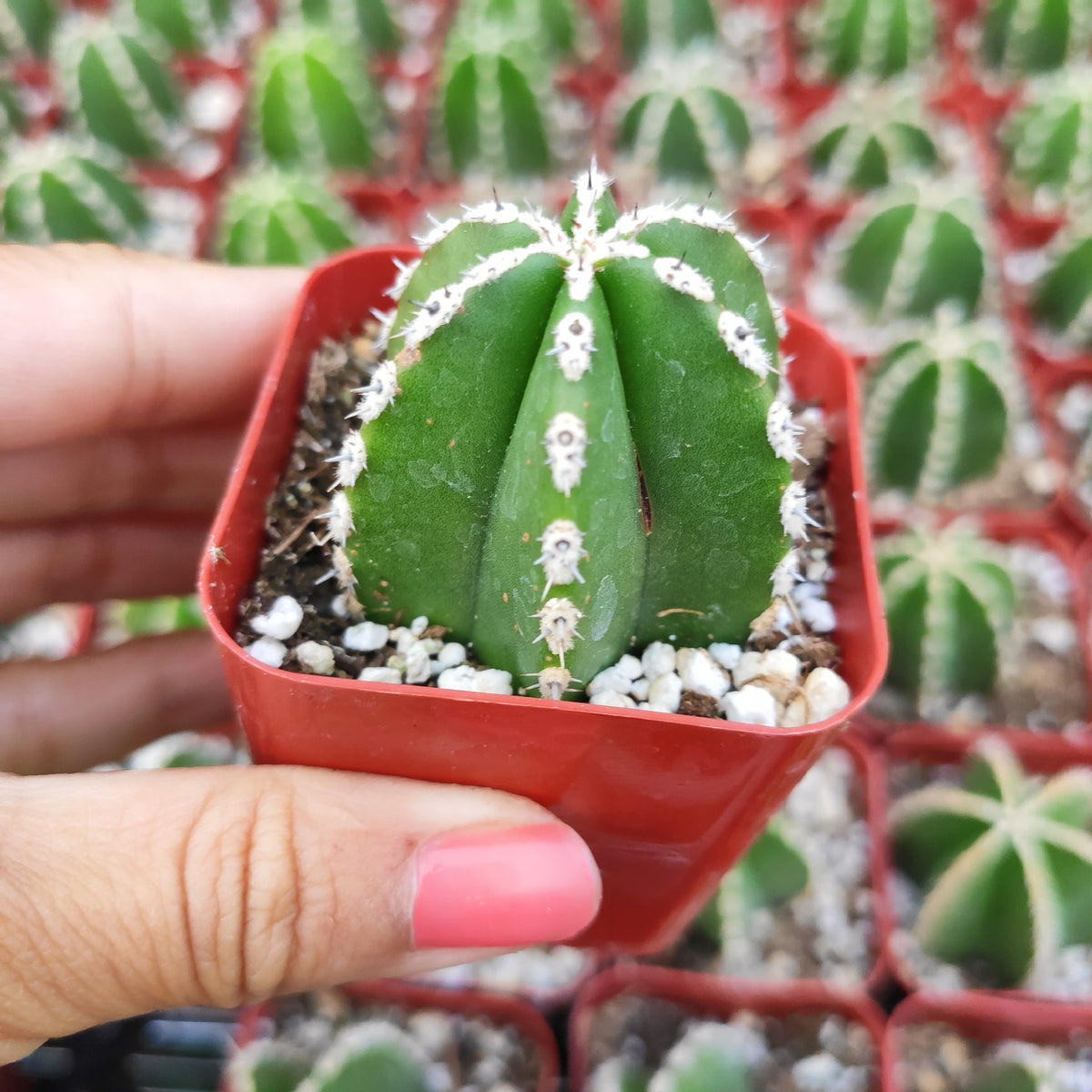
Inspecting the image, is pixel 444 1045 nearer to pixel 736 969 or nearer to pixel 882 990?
pixel 736 969

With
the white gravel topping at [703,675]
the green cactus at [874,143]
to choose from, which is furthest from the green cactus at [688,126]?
the white gravel topping at [703,675]

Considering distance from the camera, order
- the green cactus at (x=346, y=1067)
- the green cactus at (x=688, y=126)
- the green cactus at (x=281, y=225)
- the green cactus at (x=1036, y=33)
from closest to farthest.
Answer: the green cactus at (x=346, y=1067), the green cactus at (x=281, y=225), the green cactus at (x=688, y=126), the green cactus at (x=1036, y=33)

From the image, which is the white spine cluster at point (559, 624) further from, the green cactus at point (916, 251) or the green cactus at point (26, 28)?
the green cactus at point (26, 28)

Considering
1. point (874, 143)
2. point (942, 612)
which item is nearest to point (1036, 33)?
point (874, 143)

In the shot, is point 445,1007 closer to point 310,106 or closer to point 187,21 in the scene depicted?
point 310,106

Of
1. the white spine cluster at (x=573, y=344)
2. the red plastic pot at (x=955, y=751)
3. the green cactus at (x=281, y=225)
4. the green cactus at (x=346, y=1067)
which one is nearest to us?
the white spine cluster at (x=573, y=344)

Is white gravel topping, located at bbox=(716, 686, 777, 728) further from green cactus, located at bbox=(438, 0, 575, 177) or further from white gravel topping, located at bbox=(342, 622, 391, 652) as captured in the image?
green cactus, located at bbox=(438, 0, 575, 177)

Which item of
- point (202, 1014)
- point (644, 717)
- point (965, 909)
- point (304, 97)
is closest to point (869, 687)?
point (644, 717)

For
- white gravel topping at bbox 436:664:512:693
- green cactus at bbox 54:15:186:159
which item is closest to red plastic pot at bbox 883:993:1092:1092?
white gravel topping at bbox 436:664:512:693
